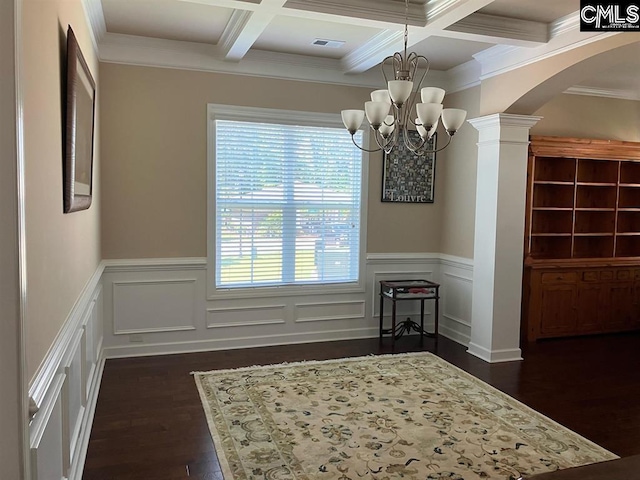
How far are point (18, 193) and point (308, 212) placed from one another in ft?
13.2

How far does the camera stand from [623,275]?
5.94 meters

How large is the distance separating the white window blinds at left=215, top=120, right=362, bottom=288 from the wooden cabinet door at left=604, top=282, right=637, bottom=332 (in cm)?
287

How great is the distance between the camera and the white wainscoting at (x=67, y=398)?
5.70 ft

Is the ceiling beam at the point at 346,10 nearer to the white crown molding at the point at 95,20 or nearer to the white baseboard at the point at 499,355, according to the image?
the white crown molding at the point at 95,20

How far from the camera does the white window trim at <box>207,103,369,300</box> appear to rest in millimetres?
4945

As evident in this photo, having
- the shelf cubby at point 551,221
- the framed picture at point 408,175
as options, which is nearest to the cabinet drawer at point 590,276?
the shelf cubby at point 551,221

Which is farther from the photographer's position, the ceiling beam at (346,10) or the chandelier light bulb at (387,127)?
the ceiling beam at (346,10)

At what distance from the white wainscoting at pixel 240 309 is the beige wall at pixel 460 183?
20cm

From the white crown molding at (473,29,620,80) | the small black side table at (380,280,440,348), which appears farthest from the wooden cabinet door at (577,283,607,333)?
the white crown molding at (473,29,620,80)

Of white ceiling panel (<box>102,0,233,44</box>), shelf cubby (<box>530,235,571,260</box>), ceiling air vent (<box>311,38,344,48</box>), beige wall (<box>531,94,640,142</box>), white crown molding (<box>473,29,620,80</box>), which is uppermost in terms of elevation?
ceiling air vent (<box>311,38,344,48</box>)

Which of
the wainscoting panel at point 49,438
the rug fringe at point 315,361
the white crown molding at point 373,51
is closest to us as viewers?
the wainscoting panel at point 49,438

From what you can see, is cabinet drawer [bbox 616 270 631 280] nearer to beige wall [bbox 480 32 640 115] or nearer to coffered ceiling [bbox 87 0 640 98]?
coffered ceiling [bbox 87 0 640 98]

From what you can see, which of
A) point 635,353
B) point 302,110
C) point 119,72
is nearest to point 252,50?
point 302,110

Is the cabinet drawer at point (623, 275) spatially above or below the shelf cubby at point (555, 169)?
below
